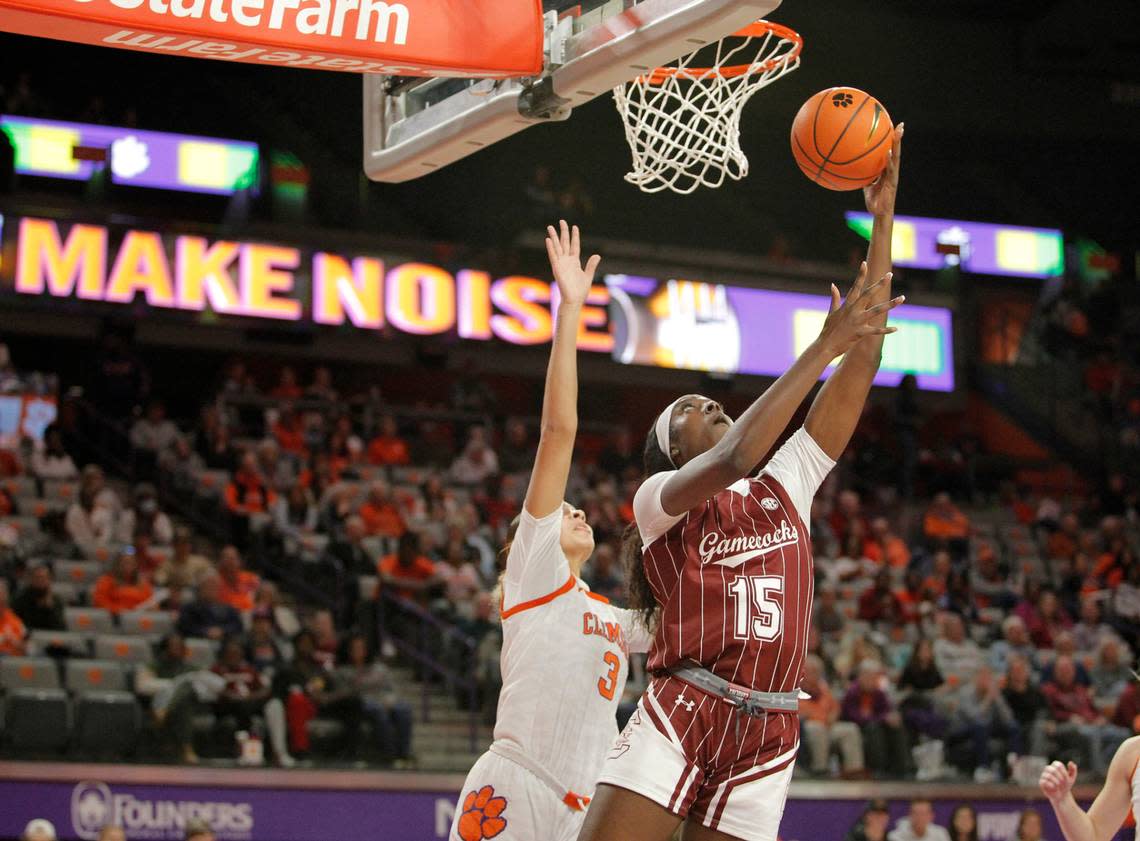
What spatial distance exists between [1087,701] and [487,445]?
7.62m

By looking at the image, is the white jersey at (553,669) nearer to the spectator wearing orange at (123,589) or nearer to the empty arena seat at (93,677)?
the empty arena seat at (93,677)

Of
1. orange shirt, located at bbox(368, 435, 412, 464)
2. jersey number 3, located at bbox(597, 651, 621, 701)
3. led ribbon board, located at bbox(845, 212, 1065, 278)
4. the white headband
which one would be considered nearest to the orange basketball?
the white headband

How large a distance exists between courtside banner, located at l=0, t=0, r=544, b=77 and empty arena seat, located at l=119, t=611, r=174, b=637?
8.38m

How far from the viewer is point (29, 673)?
11688 mm

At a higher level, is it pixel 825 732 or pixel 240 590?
pixel 240 590

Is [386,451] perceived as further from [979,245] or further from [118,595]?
[979,245]

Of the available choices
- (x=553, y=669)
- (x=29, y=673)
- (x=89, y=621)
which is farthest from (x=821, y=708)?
(x=553, y=669)

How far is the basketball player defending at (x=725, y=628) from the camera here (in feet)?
13.9

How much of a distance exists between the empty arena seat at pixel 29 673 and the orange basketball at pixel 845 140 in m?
8.40

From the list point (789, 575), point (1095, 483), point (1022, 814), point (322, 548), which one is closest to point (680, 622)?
point (789, 575)

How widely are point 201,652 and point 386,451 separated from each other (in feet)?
20.0

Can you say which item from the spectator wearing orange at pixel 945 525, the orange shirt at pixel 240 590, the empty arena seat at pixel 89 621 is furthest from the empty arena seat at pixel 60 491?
the spectator wearing orange at pixel 945 525

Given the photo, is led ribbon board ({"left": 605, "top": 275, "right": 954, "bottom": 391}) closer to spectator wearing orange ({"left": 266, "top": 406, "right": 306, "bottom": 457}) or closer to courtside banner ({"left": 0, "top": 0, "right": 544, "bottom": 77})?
spectator wearing orange ({"left": 266, "top": 406, "right": 306, "bottom": 457})

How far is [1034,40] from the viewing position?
81.7 ft
